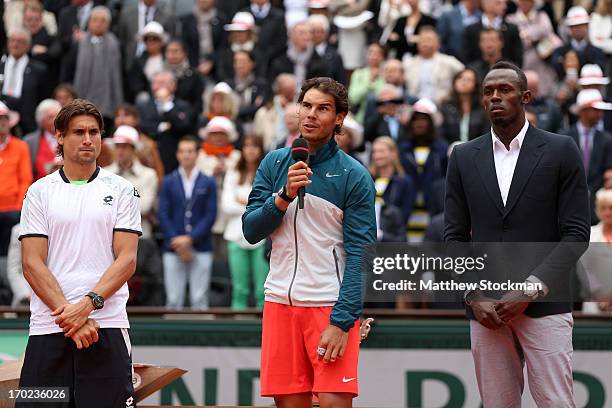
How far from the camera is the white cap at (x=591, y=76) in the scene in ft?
44.6

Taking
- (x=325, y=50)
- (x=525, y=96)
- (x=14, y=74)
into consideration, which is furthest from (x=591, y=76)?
(x=525, y=96)

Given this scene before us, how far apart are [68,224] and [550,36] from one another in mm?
10863

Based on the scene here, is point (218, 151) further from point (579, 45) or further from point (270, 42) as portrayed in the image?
point (579, 45)

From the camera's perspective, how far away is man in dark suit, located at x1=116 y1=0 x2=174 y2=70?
17.0 m

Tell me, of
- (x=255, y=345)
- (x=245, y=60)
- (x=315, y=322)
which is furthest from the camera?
(x=245, y=60)

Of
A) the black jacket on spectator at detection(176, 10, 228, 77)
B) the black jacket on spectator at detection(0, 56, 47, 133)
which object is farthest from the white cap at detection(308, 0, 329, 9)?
the black jacket on spectator at detection(0, 56, 47, 133)

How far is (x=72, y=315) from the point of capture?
5.91 meters

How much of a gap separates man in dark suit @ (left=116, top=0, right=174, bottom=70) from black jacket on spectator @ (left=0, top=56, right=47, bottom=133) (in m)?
1.50

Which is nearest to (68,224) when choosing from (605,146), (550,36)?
(605,146)

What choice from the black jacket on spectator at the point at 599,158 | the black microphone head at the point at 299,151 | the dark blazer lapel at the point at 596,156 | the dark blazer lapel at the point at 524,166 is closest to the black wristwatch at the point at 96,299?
the black microphone head at the point at 299,151

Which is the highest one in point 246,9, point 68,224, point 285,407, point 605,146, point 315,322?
point 246,9

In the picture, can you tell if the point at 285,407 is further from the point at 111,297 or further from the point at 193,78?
the point at 193,78

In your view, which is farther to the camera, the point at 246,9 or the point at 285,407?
the point at 246,9

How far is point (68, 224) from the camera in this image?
6.07 m
